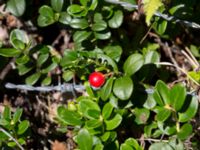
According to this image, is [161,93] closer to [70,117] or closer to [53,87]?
[70,117]

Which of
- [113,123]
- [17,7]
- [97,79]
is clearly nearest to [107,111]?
[113,123]

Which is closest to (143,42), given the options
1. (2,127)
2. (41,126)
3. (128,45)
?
(128,45)

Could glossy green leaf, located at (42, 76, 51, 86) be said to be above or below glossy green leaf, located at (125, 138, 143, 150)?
above

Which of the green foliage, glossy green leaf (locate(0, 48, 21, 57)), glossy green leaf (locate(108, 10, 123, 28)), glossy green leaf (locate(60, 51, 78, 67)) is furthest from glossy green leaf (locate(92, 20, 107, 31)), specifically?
the green foliage

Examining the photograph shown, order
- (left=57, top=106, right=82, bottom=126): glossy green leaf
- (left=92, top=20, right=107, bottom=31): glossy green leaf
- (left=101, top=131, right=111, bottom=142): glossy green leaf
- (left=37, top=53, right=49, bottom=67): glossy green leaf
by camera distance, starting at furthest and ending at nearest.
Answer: (left=37, top=53, right=49, bottom=67): glossy green leaf < (left=92, top=20, right=107, bottom=31): glossy green leaf < (left=57, top=106, right=82, bottom=126): glossy green leaf < (left=101, top=131, right=111, bottom=142): glossy green leaf

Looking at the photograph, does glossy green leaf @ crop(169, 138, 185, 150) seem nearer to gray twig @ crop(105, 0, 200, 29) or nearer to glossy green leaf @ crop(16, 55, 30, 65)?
gray twig @ crop(105, 0, 200, 29)

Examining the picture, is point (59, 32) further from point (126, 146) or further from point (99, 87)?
point (126, 146)

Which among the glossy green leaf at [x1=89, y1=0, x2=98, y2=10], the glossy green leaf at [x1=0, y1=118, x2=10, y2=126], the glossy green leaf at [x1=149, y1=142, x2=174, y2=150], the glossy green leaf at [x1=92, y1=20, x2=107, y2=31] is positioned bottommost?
the glossy green leaf at [x1=149, y1=142, x2=174, y2=150]
